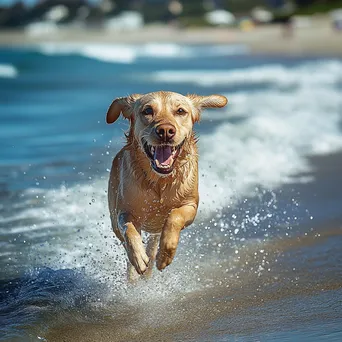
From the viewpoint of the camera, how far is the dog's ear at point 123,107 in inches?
209

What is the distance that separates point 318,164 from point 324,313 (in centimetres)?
465

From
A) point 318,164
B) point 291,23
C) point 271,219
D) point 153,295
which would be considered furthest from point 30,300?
point 291,23

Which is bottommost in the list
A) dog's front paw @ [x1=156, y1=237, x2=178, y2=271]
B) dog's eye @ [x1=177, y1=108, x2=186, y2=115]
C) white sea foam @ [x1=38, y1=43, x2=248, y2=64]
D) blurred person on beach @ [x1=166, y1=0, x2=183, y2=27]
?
blurred person on beach @ [x1=166, y1=0, x2=183, y2=27]

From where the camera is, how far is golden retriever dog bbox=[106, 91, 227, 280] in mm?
4805

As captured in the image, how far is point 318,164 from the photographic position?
29.7 ft

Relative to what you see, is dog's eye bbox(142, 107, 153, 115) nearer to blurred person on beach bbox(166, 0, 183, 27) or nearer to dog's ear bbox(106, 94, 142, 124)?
dog's ear bbox(106, 94, 142, 124)

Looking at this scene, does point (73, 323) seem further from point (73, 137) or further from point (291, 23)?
point (291, 23)

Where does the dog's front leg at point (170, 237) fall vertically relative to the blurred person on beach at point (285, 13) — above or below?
above

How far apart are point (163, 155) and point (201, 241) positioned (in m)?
1.50

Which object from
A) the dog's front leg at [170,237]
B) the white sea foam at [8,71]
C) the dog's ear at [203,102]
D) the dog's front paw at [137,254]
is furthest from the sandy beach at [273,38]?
the dog's front paw at [137,254]

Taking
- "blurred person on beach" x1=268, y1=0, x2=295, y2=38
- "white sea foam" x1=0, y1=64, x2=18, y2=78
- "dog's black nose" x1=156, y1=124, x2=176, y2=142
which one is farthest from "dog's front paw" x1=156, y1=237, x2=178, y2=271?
"blurred person on beach" x1=268, y1=0, x2=295, y2=38

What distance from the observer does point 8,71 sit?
30.6m

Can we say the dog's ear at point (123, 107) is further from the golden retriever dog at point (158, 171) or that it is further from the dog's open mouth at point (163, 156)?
the dog's open mouth at point (163, 156)

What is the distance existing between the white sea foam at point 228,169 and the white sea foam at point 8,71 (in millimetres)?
14220
